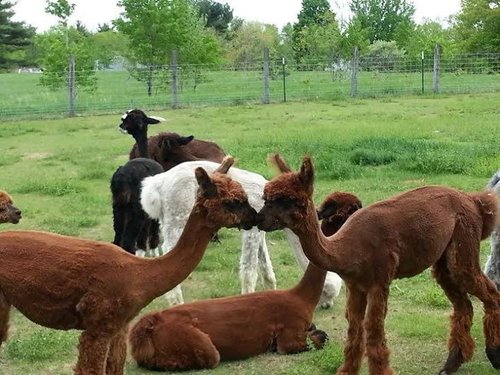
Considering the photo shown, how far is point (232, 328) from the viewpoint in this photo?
5.48m

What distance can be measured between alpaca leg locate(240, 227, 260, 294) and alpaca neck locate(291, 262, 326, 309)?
935 millimetres

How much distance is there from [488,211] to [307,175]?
4.89ft

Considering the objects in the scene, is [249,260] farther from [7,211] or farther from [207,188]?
[207,188]

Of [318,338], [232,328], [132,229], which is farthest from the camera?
[132,229]

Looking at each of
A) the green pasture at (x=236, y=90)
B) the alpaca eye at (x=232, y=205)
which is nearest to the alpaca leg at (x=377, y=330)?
the alpaca eye at (x=232, y=205)

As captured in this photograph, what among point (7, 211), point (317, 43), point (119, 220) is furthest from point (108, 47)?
point (7, 211)

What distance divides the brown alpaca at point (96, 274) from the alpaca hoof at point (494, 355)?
2.02 m

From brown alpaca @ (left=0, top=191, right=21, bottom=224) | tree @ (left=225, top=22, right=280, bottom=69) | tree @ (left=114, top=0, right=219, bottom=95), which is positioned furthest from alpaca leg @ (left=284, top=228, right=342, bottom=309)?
tree @ (left=225, top=22, right=280, bottom=69)

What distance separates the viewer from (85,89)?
26.5 meters

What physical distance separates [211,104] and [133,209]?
18098mm

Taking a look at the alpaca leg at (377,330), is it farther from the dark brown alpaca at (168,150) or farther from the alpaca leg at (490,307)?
the dark brown alpaca at (168,150)

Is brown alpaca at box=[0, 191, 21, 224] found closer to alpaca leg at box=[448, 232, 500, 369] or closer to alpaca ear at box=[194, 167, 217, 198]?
alpaca ear at box=[194, 167, 217, 198]

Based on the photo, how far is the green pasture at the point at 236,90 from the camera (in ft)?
83.1

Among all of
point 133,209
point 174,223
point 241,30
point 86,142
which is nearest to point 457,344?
point 174,223
